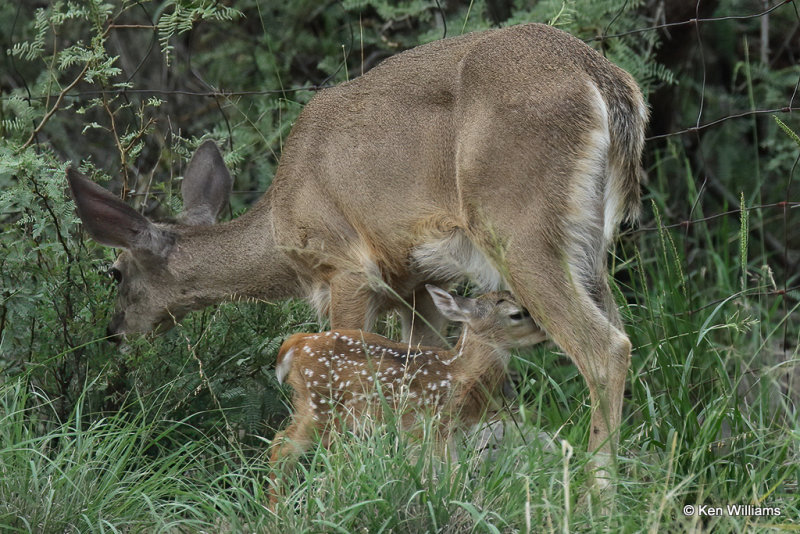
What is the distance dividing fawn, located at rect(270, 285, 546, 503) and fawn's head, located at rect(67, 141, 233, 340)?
1.07 metres

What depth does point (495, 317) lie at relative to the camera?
4.66 m

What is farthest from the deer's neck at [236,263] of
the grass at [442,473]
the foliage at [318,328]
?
the grass at [442,473]

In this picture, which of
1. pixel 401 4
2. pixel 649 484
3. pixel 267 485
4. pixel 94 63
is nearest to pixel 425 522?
pixel 649 484

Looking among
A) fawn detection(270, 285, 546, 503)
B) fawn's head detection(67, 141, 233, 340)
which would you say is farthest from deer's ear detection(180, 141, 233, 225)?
fawn detection(270, 285, 546, 503)

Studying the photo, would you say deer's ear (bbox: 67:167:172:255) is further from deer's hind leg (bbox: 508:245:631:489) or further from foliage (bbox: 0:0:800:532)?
deer's hind leg (bbox: 508:245:631:489)

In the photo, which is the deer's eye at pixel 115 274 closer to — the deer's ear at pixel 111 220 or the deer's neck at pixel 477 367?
the deer's ear at pixel 111 220

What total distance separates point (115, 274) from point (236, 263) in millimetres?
641

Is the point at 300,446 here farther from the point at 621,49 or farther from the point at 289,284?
the point at 621,49

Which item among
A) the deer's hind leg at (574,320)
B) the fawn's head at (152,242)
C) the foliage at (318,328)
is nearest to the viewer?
the foliage at (318,328)

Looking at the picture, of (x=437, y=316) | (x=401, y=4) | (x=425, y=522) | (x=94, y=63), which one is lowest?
(x=437, y=316)

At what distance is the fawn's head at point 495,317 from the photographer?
15.2ft

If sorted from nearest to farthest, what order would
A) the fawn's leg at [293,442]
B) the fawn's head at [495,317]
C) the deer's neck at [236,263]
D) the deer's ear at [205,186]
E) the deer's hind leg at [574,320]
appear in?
the fawn's leg at [293,442] < the deer's hind leg at [574,320] < the fawn's head at [495,317] < the deer's neck at [236,263] < the deer's ear at [205,186]

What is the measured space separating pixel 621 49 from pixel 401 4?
4.95ft

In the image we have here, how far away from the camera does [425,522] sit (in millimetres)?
3527
